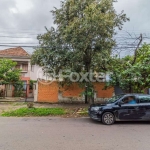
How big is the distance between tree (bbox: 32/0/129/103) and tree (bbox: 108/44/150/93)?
1.24 m

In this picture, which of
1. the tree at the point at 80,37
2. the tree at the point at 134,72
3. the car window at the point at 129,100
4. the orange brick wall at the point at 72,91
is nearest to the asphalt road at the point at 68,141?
the car window at the point at 129,100

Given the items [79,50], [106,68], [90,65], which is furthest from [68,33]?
[106,68]

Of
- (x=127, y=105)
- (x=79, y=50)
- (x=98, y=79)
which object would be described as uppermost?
(x=79, y=50)

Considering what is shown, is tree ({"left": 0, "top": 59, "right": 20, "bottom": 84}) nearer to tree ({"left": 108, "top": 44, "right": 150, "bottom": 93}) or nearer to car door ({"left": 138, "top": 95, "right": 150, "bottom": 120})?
tree ({"left": 108, "top": 44, "right": 150, "bottom": 93})

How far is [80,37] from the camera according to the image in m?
9.56

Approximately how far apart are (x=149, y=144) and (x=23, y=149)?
371cm

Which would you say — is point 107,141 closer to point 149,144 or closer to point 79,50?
point 149,144

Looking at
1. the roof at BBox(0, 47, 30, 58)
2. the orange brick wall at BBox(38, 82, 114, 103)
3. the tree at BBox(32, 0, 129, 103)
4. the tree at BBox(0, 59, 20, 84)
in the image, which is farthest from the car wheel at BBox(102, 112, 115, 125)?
the roof at BBox(0, 47, 30, 58)

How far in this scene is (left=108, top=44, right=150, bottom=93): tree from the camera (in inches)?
404

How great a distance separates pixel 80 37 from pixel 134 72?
434 centimetres

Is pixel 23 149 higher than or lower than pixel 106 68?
lower

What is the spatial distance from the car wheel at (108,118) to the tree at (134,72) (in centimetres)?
384

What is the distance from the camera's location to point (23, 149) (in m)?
4.10

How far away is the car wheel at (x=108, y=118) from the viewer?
7.38 meters
